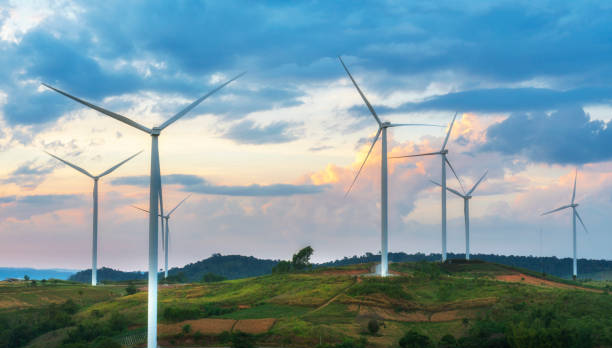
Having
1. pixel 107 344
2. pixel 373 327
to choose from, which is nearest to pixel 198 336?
pixel 107 344

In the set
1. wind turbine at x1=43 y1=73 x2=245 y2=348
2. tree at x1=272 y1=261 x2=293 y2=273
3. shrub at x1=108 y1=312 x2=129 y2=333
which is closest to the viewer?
wind turbine at x1=43 y1=73 x2=245 y2=348

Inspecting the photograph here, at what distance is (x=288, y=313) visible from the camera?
9525cm

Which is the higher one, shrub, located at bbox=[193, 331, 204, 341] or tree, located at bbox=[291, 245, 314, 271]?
tree, located at bbox=[291, 245, 314, 271]

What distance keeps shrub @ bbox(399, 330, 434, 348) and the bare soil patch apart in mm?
19377

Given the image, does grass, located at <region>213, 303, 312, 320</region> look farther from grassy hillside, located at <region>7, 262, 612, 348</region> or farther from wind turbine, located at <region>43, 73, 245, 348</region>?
wind turbine, located at <region>43, 73, 245, 348</region>

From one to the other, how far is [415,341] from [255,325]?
23530 millimetres

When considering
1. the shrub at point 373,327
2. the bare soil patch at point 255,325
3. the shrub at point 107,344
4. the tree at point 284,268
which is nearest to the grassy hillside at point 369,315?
the bare soil patch at point 255,325

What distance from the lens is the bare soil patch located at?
87312 millimetres

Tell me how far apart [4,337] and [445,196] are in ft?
300

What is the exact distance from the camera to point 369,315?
91.8 m

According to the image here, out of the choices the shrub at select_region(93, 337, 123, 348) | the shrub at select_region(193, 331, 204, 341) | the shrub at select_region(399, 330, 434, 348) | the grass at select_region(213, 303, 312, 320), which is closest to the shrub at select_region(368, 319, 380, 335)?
the shrub at select_region(399, 330, 434, 348)

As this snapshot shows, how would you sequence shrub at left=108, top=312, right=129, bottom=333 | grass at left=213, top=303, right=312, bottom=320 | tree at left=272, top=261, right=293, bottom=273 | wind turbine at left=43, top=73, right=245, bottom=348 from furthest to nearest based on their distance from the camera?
tree at left=272, top=261, right=293, bottom=273
shrub at left=108, top=312, right=129, bottom=333
grass at left=213, top=303, right=312, bottom=320
wind turbine at left=43, top=73, right=245, bottom=348

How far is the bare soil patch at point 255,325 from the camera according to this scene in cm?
8731

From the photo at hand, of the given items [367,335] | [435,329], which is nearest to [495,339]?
[435,329]
